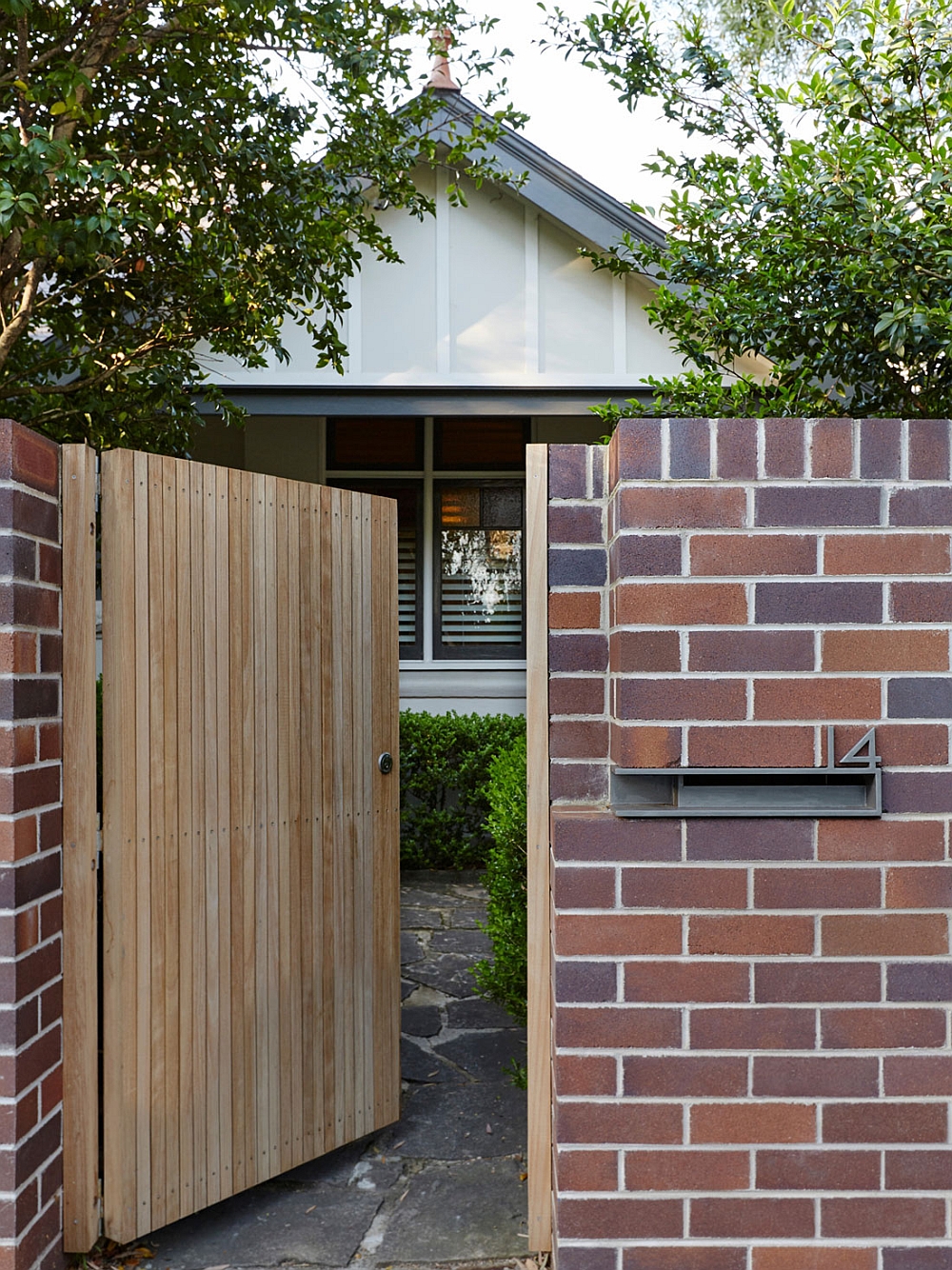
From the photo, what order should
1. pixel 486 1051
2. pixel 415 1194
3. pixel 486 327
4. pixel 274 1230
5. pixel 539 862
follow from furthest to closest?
pixel 486 327 → pixel 486 1051 → pixel 415 1194 → pixel 274 1230 → pixel 539 862

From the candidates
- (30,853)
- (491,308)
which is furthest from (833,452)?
(491,308)

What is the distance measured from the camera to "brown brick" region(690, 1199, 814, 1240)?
1.94 meters

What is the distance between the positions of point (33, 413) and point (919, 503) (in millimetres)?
4162

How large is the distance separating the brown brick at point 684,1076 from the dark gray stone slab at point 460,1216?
92 cm

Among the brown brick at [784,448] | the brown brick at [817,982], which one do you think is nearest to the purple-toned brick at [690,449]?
the brown brick at [784,448]

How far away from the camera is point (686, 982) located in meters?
1.96

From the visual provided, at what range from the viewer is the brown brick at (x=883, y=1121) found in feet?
6.36

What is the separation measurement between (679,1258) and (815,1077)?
45cm

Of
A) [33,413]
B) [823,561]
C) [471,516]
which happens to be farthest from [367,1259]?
[471,516]

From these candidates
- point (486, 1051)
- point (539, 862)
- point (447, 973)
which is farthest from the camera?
point (447, 973)

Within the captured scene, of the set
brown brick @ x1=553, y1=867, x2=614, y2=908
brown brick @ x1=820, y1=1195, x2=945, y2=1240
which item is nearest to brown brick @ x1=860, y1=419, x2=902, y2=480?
brown brick @ x1=553, y1=867, x2=614, y2=908

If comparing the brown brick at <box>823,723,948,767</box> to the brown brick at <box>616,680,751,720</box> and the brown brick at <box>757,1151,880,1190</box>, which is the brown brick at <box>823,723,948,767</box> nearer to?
the brown brick at <box>616,680,751,720</box>

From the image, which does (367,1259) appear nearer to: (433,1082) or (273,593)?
(433,1082)

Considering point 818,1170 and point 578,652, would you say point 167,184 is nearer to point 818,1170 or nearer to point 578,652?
point 578,652
